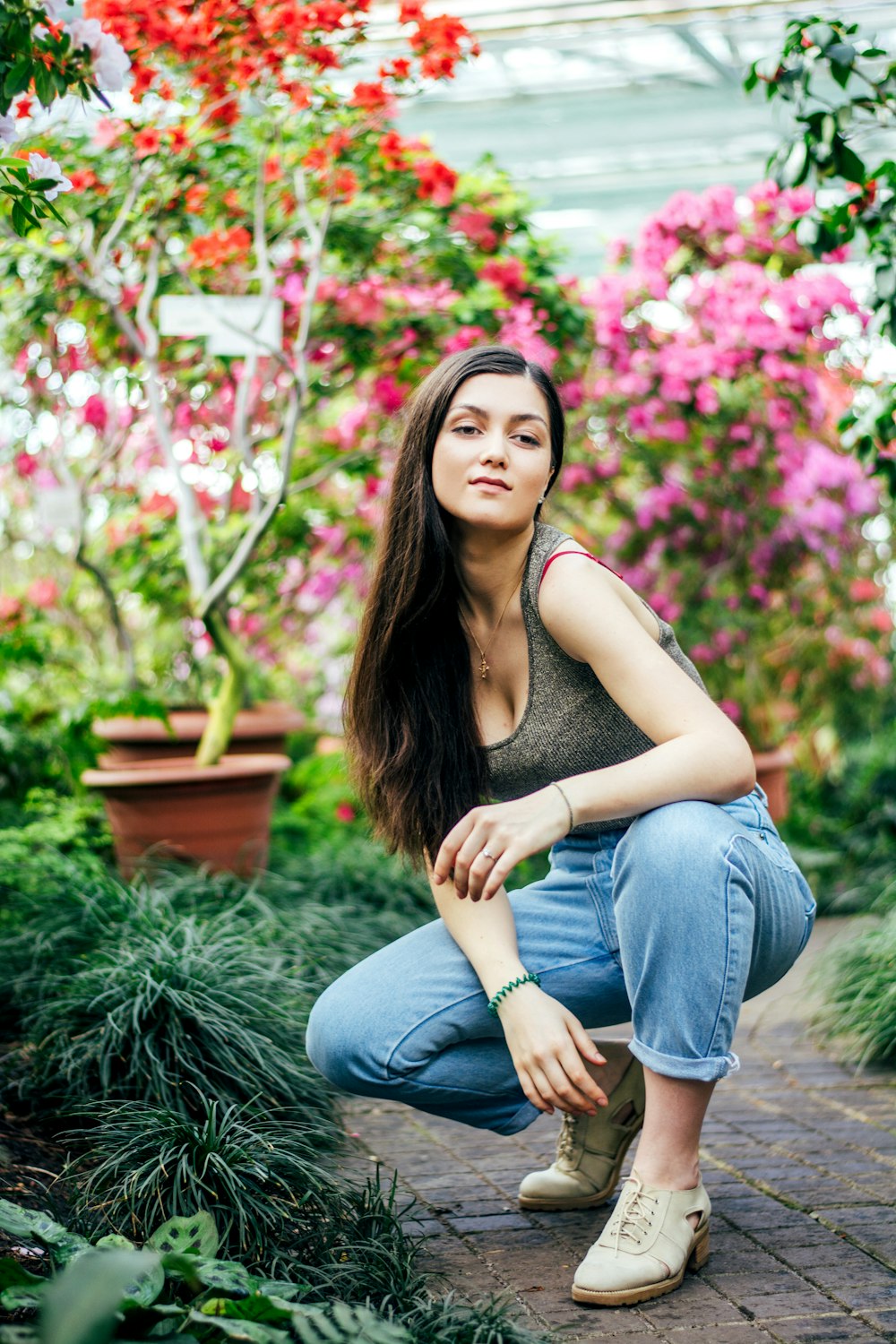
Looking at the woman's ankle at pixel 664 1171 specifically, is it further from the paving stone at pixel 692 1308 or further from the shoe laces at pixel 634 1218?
the paving stone at pixel 692 1308

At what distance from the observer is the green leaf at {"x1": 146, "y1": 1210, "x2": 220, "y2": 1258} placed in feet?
5.56

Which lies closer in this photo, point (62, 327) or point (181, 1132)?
point (181, 1132)

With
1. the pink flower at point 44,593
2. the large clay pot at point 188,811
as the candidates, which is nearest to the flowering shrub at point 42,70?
the large clay pot at point 188,811

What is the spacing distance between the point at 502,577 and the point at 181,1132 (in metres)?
1.00

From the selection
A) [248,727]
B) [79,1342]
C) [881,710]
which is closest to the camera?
[79,1342]

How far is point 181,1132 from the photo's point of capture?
6.75 feet

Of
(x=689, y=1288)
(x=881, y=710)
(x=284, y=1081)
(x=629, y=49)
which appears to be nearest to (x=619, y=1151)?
(x=689, y=1288)

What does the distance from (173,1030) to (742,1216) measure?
1.04 m

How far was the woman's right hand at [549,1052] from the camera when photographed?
1850 millimetres

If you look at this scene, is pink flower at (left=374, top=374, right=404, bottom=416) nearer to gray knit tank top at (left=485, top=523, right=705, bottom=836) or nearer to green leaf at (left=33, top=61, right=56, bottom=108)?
green leaf at (left=33, top=61, right=56, bottom=108)

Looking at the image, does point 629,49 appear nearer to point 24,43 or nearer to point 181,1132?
point 24,43

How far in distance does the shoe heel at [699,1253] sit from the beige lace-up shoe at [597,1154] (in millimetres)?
287

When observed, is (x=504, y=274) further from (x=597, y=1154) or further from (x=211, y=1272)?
(x=211, y=1272)

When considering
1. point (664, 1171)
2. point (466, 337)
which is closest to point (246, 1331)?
point (664, 1171)
